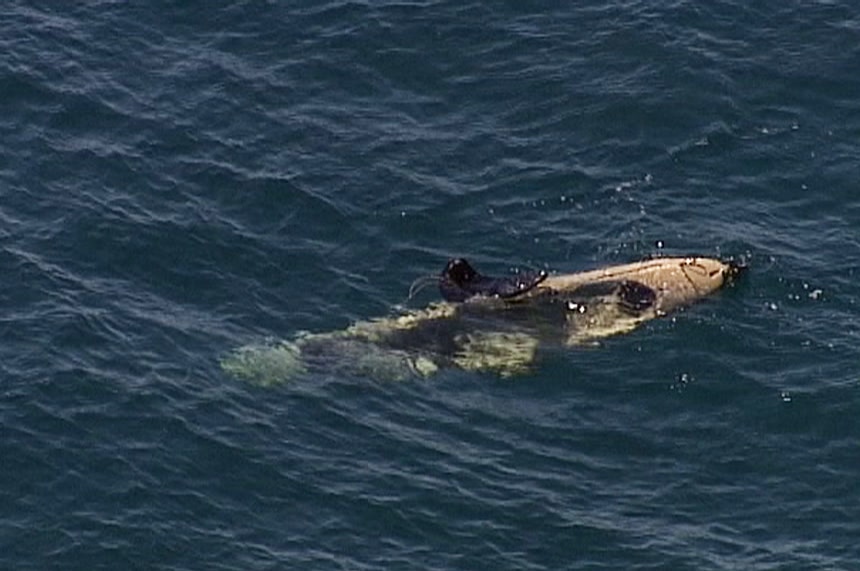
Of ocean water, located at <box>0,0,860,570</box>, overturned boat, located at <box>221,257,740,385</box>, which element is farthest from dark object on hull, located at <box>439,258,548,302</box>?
ocean water, located at <box>0,0,860,570</box>

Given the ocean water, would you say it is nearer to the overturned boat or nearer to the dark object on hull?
the overturned boat

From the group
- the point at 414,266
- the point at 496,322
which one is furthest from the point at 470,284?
the point at 414,266

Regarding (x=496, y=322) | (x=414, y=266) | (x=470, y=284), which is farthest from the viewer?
(x=414, y=266)

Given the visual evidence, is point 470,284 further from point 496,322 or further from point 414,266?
point 414,266

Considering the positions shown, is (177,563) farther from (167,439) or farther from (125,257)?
(125,257)

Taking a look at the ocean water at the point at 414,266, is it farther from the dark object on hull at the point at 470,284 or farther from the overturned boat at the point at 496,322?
the dark object on hull at the point at 470,284

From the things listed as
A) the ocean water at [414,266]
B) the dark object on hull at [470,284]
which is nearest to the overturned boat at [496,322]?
the dark object on hull at [470,284]
